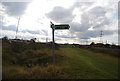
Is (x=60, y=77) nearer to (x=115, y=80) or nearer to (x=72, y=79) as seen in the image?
(x=72, y=79)

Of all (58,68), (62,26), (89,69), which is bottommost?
(89,69)

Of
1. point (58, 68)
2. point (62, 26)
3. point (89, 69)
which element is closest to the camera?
point (62, 26)

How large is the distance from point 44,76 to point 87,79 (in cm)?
228

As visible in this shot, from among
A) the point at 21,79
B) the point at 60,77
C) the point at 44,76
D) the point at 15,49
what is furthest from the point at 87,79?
the point at 15,49

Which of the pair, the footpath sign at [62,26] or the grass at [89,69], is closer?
the footpath sign at [62,26]

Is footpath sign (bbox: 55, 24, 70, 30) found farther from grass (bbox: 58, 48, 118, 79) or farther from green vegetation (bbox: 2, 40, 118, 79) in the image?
grass (bbox: 58, 48, 118, 79)

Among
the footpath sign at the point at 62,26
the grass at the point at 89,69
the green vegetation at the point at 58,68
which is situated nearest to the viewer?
the footpath sign at the point at 62,26

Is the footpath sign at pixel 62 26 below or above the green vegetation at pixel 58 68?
above

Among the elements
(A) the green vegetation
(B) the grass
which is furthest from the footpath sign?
(B) the grass

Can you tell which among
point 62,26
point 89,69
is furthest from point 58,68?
point 62,26

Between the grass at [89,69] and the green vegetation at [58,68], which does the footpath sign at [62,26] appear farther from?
the grass at [89,69]

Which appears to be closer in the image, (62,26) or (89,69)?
(62,26)

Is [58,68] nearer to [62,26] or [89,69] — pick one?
[89,69]

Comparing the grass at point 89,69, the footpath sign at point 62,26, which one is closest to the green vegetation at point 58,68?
the grass at point 89,69
